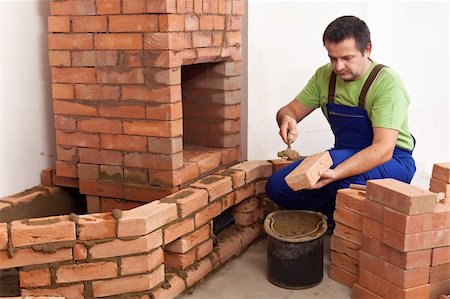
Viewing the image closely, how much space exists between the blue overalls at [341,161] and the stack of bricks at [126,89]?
0.53 metres

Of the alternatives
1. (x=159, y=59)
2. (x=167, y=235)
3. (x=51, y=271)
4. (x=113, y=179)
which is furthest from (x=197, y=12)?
(x=51, y=271)

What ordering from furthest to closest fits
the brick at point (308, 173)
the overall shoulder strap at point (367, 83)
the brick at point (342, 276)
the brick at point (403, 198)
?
1. the overall shoulder strap at point (367, 83)
2. the brick at point (342, 276)
3. the brick at point (308, 173)
4. the brick at point (403, 198)

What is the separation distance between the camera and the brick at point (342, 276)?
3.24m

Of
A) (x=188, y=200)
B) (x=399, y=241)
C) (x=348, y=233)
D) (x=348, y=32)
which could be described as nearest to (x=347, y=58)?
(x=348, y=32)

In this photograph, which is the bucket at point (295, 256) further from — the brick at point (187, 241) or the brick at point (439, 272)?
the brick at point (439, 272)

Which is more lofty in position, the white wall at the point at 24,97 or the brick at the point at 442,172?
the white wall at the point at 24,97

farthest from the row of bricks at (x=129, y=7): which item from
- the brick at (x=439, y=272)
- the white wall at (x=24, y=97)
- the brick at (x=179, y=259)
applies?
the brick at (x=439, y=272)

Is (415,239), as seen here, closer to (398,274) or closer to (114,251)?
(398,274)

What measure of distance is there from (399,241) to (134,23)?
1.90 metres

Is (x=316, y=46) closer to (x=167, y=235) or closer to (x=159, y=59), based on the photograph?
(x=159, y=59)

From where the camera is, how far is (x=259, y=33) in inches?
179

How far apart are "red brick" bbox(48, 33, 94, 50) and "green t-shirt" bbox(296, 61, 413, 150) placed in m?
1.53

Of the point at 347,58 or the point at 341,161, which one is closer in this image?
the point at 347,58

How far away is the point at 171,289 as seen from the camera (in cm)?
307
